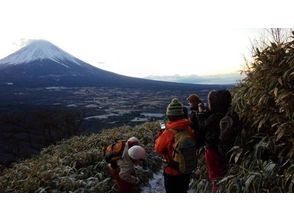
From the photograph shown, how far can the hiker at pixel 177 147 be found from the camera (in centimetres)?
403

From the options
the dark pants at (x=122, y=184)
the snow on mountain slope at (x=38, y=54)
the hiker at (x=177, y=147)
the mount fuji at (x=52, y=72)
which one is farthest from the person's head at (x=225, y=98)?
the snow on mountain slope at (x=38, y=54)

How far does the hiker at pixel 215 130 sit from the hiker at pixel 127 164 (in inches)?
29.6

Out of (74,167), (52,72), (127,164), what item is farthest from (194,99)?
(74,167)

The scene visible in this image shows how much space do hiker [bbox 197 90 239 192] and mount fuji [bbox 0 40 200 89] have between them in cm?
63

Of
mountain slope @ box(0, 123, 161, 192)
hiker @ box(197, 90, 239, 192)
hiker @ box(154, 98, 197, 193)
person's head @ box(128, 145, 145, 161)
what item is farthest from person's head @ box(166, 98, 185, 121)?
mountain slope @ box(0, 123, 161, 192)

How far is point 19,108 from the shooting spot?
5180 mm

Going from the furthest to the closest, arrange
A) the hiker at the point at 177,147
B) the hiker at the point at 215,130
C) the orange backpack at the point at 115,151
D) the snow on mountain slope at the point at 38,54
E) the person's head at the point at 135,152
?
1. the snow on mountain slope at the point at 38,54
2. the hiker at the point at 215,130
3. the orange backpack at the point at 115,151
4. the person's head at the point at 135,152
5. the hiker at the point at 177,147

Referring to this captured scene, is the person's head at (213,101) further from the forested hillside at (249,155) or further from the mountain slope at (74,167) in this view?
the mountain slope at (74,167)

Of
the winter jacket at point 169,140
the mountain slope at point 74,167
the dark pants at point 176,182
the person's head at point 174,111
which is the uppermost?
the person's head at point 174,111

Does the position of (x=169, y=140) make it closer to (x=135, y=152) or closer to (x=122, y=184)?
(x=135, y=152)

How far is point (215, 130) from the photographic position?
4648mm

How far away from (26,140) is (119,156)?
1.69 m
